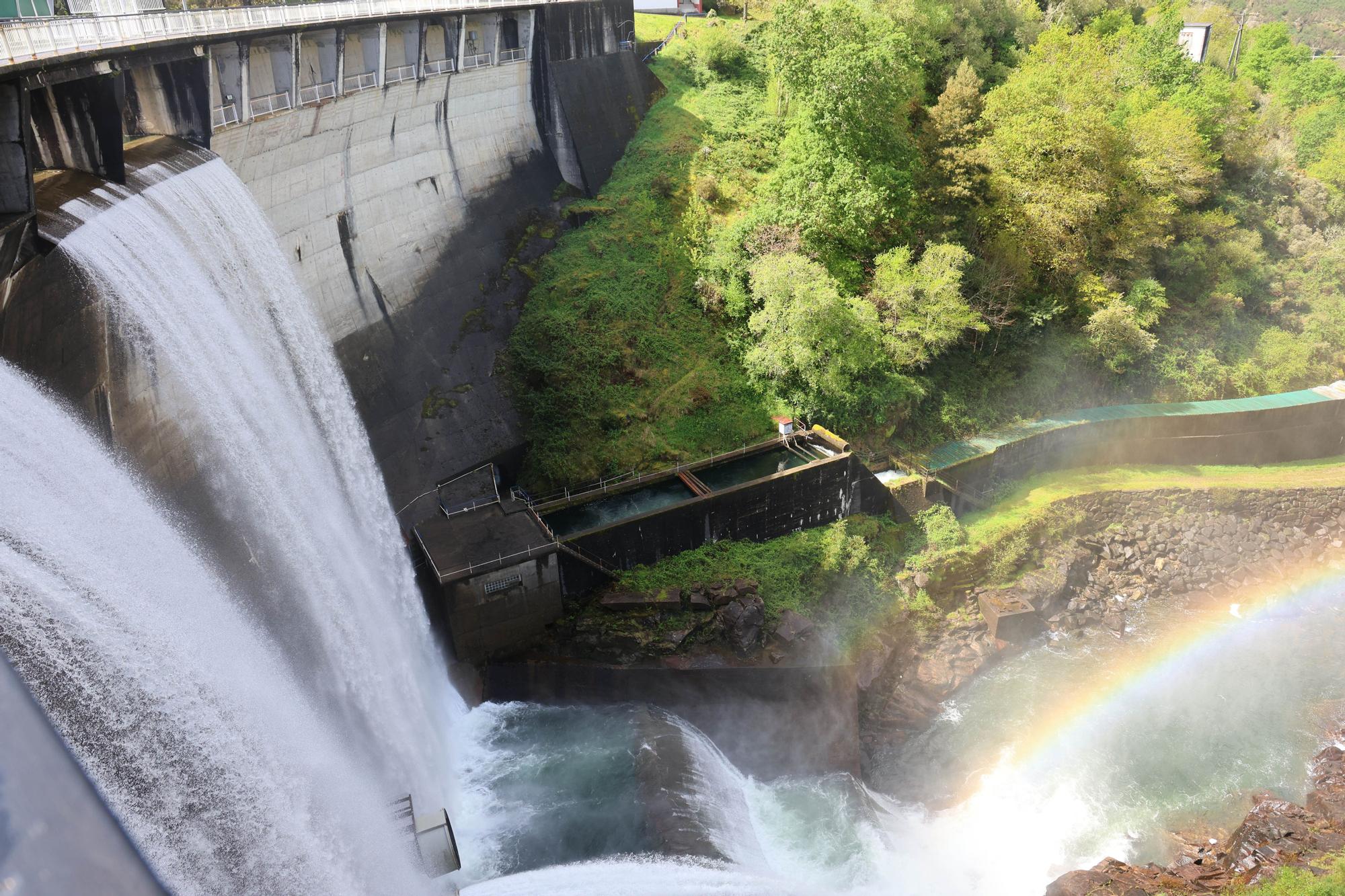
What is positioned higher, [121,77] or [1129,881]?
[121,77]

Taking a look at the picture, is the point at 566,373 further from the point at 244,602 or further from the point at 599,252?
the point at 244,602

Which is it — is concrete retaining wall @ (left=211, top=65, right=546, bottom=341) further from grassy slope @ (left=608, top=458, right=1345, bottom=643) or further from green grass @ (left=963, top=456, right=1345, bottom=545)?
green grass @ (left=963, top=456, right=1345, bottom=545)

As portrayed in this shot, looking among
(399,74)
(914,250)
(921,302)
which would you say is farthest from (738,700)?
(399,74)

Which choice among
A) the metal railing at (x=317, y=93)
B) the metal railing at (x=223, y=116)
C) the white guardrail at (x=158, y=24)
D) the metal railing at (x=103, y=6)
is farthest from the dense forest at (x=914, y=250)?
the metal railing at (x=103, y=6)

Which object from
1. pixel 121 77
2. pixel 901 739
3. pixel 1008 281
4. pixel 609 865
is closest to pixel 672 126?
pixel 1008 281

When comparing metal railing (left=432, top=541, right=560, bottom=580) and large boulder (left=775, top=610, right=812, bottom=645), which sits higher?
metal railing (left=432, top=541, right=560, bottom=580)

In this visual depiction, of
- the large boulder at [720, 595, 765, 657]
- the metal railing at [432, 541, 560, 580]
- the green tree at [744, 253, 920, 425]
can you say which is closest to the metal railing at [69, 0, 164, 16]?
the metal railing at [432, 541, 560, 580]
